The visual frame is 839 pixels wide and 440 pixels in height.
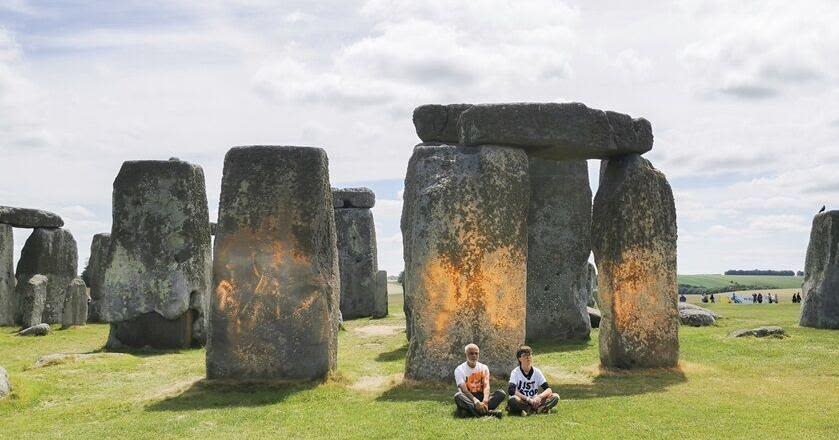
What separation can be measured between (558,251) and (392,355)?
4.81 m

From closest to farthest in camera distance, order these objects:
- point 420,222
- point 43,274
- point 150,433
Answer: point 150,433 → point 420,222 → point 43,274

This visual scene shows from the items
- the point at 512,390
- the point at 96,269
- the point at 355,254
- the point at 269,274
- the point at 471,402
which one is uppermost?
the point at 355,254

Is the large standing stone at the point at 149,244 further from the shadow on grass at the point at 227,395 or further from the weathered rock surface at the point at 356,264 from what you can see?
the weathered rock surface at the point at 356,264

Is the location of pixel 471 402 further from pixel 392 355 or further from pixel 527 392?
pixel 392 355

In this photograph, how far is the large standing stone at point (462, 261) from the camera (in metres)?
12.7

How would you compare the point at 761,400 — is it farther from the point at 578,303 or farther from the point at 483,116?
the point at 578,303

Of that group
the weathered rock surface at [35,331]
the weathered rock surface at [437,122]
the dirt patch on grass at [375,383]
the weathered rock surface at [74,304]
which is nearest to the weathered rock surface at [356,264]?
the weathered rock surface at [74,304]

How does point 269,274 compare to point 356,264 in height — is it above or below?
below

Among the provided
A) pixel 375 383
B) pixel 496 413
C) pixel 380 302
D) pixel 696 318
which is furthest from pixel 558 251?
pixel 380 302

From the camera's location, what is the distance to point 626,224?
562 inches

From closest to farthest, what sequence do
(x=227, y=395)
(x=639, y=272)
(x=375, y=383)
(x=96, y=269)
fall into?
(x=227, y=395), (x=375, y=383), (x=639, y=272), (x=96, y=269)

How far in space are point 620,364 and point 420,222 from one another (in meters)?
4.31

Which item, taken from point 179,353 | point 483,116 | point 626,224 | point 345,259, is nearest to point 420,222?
point 483,116

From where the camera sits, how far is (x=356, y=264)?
96.6 ft
